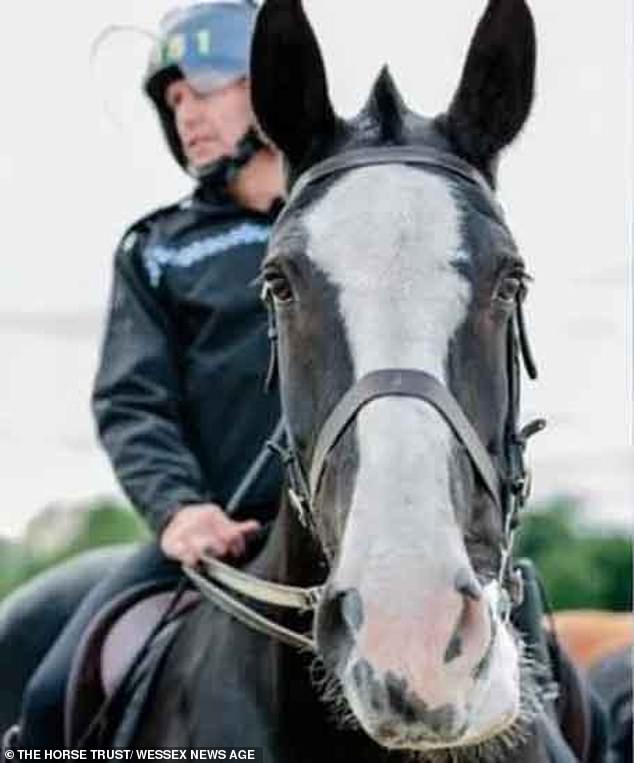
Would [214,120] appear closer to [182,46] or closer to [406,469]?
[182,46]

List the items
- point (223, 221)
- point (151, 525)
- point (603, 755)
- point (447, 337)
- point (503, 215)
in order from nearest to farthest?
1. point (447, 337)
2. point (503, 215)
3. point (151, 525)
4. point (223, 221)
5. point (603, 755)

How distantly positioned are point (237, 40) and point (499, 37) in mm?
1317

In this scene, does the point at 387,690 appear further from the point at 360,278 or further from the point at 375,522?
the point at 360,278

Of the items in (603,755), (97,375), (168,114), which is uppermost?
(168,114)

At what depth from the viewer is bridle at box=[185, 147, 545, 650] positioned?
4.48 m

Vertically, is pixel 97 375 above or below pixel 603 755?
above

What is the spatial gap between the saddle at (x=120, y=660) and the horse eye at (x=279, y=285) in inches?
45.6

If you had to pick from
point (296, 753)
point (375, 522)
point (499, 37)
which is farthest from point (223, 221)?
point (375, 522)

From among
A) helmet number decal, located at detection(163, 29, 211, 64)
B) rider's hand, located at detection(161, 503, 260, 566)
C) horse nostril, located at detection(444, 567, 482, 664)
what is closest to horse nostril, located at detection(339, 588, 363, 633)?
horse nostril, located at detection(444, 567, 482, 664)

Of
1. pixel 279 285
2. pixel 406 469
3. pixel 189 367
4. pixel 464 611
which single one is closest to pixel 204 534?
pixel 189 367

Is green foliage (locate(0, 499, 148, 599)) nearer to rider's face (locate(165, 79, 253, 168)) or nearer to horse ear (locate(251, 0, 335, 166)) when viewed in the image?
rider's face (locate(165, 79, 253, 168))

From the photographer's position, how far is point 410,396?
4.44 m

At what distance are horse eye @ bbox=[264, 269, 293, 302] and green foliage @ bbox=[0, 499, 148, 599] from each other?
16.4 meters

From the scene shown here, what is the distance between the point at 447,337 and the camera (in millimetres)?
4570
